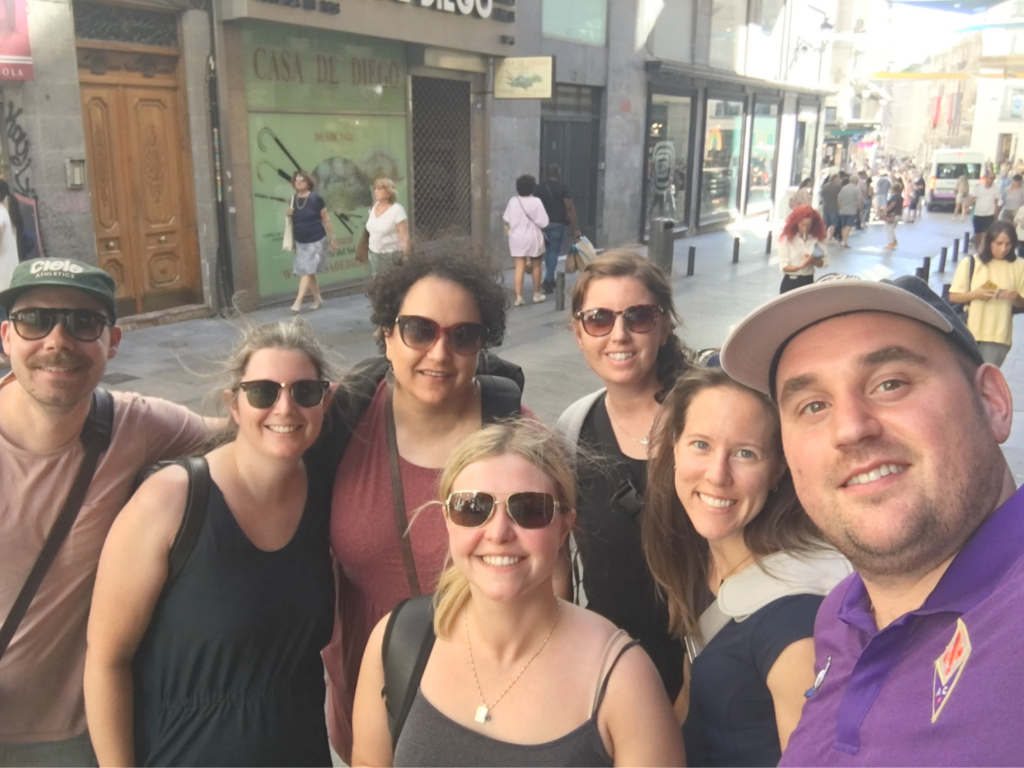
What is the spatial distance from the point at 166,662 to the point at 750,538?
1436 millimetres

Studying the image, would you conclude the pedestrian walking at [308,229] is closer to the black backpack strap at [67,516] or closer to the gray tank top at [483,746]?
the black backpack strap at [67,516]

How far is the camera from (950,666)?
3.71 feet

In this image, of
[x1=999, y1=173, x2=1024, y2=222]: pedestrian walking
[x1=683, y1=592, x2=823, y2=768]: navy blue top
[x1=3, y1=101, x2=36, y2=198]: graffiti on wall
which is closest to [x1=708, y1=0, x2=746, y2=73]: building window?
[x1=999, y1=173, x2=1024, y2=222]: pedestrian walking

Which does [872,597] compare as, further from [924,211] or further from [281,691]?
[924,211]

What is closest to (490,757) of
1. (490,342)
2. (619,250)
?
(490,342)

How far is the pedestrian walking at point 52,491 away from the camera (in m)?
2.14

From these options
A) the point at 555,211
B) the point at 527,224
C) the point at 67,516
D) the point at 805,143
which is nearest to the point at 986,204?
the point at 555,211

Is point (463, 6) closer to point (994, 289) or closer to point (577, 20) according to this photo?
point (577, 20)

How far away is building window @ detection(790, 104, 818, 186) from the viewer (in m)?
29.7

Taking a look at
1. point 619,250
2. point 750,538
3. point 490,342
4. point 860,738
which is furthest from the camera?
point 619,250

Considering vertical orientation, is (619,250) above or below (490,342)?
above

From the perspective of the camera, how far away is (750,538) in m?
1.92

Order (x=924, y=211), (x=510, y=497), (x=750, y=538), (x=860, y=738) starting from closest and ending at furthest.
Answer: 1. (x=860, y=738)
2. (x=510, y=497)
3. (x=750, y=538)
4. (x=924, y=211)

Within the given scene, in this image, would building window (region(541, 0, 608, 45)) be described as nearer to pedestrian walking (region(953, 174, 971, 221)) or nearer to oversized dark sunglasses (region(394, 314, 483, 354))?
oversized dark sunglasses (region(394, 314, 483, 354))
